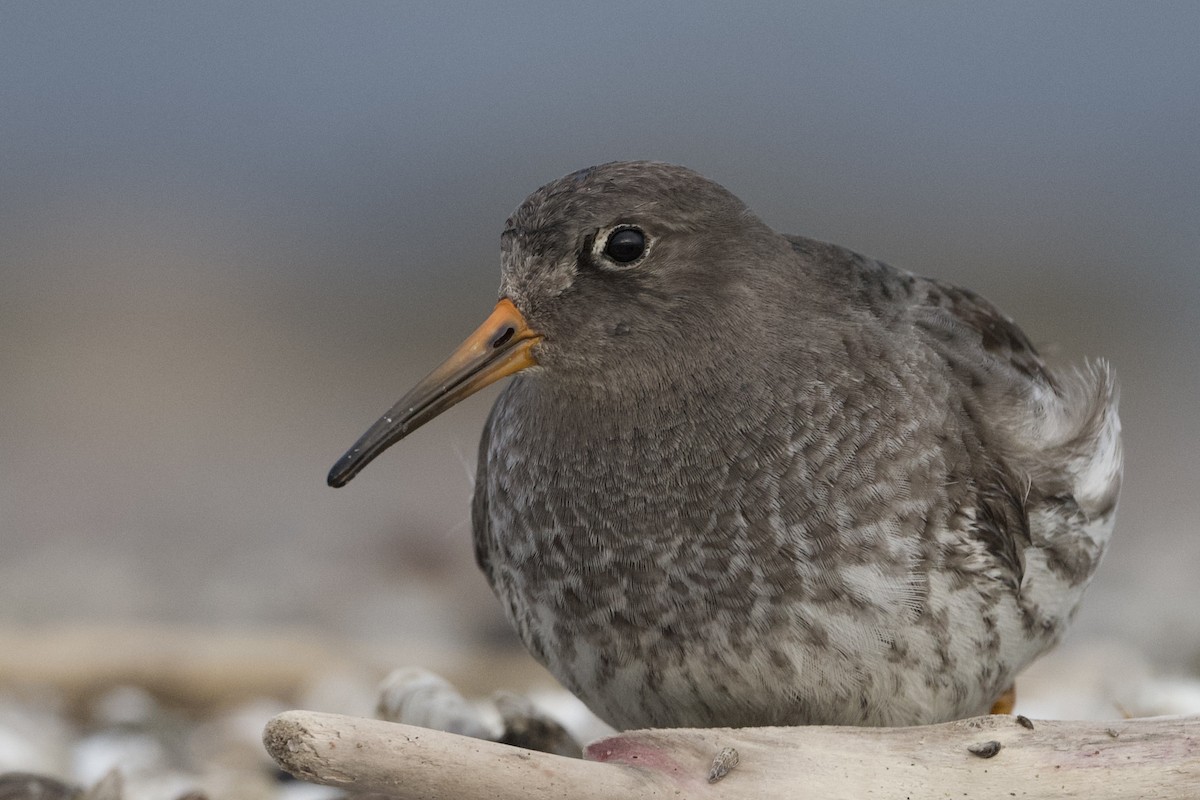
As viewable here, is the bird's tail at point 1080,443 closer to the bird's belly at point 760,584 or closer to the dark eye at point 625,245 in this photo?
the bird's belly at point 760,584

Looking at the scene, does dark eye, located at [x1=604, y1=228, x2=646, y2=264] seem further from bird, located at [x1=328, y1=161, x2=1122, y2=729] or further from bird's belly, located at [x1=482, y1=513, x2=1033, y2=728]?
bird's belly, located at [x1=482, y1=513, x2=1033, y2=728]

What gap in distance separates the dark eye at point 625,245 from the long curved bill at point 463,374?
0.90ft

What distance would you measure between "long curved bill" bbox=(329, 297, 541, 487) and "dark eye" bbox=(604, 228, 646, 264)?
27 centimetres

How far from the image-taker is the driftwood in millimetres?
3109

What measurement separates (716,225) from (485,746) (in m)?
1.54

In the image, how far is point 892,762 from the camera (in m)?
3.28

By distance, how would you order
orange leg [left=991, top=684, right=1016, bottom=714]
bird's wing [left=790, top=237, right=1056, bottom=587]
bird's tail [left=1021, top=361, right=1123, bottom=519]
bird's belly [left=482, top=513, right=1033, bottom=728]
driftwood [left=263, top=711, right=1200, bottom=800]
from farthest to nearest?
orange leg [left=991, top=684, right=1016, bottom=714] → bird's tail [left=1021, top=361, right=1123, bottom=519] → bird's wing [left=790, top=237, right=1056, bottom=587] → bird's belly [left=482, top=513, right=1033, bottom=728] → driftwood [left=263, top=711, right=1200, bottom=800]

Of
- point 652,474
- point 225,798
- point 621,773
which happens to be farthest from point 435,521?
point 621,773

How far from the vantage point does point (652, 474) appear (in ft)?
12.4

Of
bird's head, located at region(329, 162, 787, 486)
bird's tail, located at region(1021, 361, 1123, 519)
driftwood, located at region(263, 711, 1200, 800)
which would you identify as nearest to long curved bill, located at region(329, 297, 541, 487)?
bird's head, located at region(329, 162, 787, 486)

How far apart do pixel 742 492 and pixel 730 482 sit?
40 millimetres

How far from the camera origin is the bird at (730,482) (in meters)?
3.66

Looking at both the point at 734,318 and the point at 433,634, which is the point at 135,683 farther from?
the point at 734,318

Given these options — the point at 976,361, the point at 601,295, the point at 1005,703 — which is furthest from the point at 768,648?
the point at 1005,703
